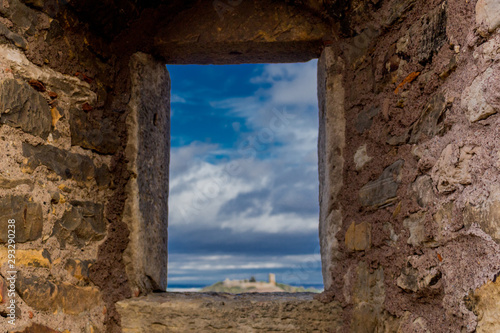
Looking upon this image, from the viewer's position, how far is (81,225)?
182 centimetres

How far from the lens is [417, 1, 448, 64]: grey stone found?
4.56ft

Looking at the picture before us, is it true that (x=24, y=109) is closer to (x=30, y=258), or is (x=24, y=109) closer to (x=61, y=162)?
(x=61, y=162)

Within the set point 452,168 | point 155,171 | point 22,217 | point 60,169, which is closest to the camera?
point 452,168

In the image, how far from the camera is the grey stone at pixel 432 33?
1391 millimetres

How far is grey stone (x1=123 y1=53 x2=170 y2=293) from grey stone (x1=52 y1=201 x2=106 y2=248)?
15 centimetres

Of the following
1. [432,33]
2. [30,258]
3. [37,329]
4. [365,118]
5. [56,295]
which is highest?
[432,33]

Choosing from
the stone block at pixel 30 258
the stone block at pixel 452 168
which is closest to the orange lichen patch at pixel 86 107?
the stone block at pixel 30 258

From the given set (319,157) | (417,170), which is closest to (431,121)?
(417,170)

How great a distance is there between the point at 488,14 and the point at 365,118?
2.65 ft

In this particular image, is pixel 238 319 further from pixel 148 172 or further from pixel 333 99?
pixel 333 99

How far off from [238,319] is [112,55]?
1.38 meters

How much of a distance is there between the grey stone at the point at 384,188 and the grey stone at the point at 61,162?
1195mm

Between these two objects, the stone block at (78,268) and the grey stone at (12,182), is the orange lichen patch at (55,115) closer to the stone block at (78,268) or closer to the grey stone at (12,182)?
the grey stone at (12,182)

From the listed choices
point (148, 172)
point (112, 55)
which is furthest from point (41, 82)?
point (148, 172)
